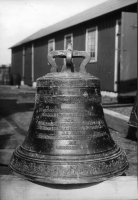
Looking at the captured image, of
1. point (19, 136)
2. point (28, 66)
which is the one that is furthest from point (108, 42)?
point (28, 66)

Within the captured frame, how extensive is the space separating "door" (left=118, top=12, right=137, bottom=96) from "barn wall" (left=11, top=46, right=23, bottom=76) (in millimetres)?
16069

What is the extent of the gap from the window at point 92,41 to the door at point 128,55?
11.1 ft

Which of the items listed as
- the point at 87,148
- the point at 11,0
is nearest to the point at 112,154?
the point at 87,148

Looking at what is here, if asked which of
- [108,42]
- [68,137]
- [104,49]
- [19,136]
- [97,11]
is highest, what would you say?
[97,11]

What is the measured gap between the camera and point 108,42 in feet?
41.0

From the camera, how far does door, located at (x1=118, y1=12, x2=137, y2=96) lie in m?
9.88

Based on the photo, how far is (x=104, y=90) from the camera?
1285 cm

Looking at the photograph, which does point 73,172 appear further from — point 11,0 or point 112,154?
point 11,0

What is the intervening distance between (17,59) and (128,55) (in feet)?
56.8

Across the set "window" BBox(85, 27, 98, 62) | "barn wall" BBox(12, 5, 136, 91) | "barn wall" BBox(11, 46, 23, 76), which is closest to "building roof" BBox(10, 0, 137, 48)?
"barn wall" BBox(12, 5, 136, 91)

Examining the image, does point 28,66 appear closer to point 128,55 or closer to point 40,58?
point 40,58

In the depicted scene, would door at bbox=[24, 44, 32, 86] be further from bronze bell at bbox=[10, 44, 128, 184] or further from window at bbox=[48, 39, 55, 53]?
bronze bell at bbox=[10, 44, 128, 184]

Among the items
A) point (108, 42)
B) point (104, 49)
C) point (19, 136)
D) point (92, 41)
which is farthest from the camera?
point (92, 41)

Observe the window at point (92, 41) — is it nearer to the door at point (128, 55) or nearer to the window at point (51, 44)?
the door at point (128, 55)
